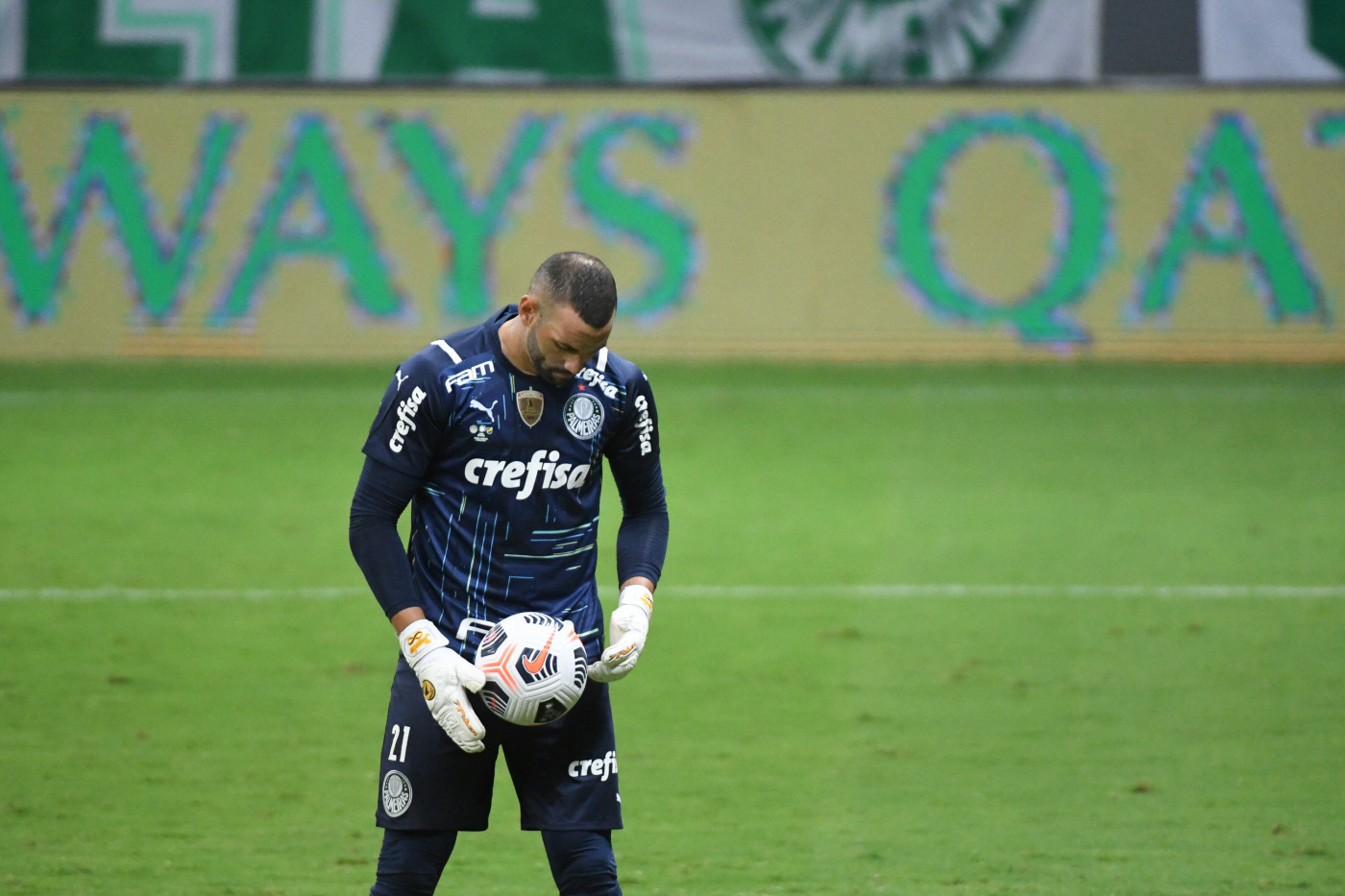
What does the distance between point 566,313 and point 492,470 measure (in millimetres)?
456

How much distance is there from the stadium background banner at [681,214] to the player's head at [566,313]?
57.5 ft

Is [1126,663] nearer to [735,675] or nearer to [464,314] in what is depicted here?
[735,675]

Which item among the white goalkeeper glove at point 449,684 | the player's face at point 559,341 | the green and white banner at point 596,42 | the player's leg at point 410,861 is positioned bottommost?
the green and white banner at point 596,42

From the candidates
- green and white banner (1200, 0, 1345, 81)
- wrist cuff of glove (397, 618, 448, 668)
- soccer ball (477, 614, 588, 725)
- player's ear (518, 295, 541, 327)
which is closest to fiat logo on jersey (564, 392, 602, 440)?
player's ear (518, 295, 541, 327)

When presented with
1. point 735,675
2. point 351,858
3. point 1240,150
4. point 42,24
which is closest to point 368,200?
point 42,24

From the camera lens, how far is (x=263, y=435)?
15883 mm

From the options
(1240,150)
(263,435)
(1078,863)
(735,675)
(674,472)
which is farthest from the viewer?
(1240,150)

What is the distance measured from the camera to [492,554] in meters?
4.39

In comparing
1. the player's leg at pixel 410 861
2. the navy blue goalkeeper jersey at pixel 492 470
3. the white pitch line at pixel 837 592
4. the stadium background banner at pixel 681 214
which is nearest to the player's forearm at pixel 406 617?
the navy blue goalkeeper jersey at pixel 492 470

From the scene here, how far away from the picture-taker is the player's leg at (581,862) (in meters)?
4.38

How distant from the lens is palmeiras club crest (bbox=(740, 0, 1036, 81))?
21.5 metres

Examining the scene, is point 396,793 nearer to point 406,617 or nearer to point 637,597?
point 406,617

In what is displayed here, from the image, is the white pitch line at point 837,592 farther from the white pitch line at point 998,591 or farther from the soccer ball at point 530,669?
the soccer ball at point 530,669

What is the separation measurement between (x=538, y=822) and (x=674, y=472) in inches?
385
